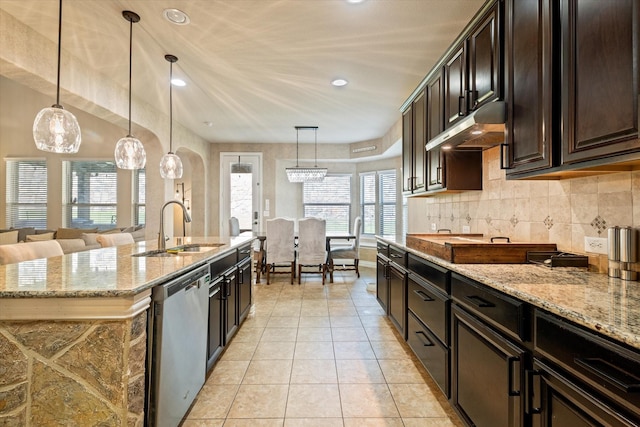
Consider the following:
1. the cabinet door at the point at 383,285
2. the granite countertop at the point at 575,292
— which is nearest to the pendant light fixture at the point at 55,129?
the granite countertop at the point at 575,292

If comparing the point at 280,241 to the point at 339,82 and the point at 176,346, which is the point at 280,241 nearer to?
the point at 339,82

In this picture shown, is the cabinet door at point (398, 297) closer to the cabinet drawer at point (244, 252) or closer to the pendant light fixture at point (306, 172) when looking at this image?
the cabinet drawer at point (244, 252)

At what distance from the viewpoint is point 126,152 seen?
105 inches

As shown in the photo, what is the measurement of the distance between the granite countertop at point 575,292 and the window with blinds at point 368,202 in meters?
5.21

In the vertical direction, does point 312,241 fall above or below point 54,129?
below

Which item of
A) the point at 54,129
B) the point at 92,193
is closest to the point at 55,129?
the point at 54,129

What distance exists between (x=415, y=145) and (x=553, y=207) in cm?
162

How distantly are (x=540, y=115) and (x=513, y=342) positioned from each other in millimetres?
1017

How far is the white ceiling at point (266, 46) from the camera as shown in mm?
2240

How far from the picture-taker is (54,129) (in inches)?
75.3

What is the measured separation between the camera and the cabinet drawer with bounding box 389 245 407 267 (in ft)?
8.89

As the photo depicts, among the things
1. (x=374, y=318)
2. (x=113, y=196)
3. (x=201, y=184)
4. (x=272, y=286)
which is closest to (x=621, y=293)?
(x=374, y=318)

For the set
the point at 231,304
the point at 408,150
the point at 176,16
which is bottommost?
the point at 231,304

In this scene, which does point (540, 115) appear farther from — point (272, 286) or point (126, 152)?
point (272, 286)
